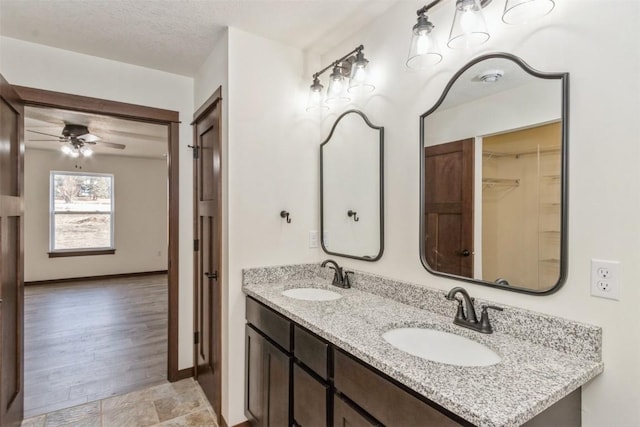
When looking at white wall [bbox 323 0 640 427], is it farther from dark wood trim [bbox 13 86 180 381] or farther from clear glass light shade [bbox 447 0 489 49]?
dark wood trim [bbox 13 86 180 381]

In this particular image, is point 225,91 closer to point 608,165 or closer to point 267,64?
point 267,64

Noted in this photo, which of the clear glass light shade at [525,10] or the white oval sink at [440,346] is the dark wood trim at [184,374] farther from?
the clear glass light shade at [525,10]

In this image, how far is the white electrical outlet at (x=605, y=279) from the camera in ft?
3.56

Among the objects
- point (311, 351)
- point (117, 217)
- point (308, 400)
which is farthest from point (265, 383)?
point (117, 217)

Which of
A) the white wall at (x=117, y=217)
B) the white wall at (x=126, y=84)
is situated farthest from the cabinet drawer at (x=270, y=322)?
the white wall at (x=117, y=217)

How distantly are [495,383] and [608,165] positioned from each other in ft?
2.55

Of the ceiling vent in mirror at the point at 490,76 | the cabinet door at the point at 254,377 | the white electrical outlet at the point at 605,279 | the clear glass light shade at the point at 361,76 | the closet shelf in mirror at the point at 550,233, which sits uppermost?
the clear glass light shade at the point at 361,76

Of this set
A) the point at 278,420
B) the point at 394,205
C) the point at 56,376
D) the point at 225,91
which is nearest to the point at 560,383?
the point at 394,205

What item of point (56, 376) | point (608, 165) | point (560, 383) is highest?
point (608, 165)

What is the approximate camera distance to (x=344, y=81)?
2145 mm

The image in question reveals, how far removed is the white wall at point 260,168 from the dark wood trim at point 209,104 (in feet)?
0.24

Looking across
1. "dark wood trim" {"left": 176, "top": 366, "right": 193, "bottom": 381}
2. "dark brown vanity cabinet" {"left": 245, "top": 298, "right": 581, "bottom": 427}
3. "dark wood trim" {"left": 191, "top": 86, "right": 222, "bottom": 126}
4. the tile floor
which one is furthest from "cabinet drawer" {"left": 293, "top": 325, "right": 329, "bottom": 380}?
"dark wood trim" {"left": 176, "top": 366, "right": 193, "bottom": 381}

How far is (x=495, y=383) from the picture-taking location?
3.16ft

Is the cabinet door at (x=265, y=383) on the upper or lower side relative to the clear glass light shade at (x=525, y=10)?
lower
